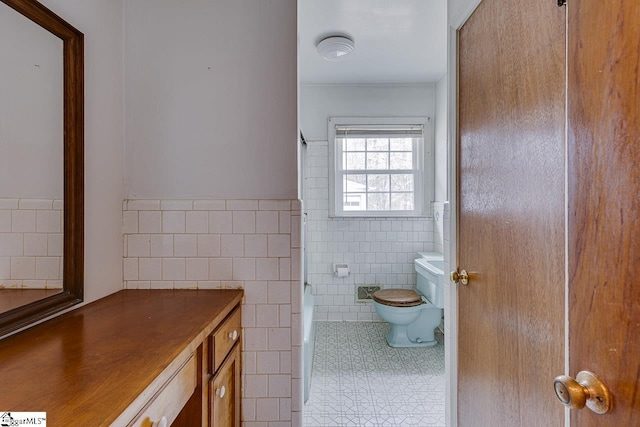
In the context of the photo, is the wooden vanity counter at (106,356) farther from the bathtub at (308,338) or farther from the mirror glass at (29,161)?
the bathtub at (308,338)

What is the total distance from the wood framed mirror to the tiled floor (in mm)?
1459

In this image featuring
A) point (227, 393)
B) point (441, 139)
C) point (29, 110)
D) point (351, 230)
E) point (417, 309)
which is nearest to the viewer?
point (29, 110)

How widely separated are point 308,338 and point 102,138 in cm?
167

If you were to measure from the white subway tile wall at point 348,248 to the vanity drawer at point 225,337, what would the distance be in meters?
1.91

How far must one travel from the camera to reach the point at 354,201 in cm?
331

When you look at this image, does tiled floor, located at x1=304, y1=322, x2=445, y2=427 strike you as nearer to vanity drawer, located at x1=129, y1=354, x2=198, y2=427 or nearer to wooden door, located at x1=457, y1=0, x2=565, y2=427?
wooden door, located at x1=457, y1=0, x2=565, y2=427

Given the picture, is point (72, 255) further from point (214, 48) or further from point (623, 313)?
point (623, 313)

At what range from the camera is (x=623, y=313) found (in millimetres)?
508

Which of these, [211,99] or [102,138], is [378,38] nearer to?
[211,99]

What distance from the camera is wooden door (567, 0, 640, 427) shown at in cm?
49

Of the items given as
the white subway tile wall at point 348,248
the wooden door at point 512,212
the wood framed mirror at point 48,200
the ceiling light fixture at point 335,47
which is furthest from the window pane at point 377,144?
the wood framed mirror at point 48,200

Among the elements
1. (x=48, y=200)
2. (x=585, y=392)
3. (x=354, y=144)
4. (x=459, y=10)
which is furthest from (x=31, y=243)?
(x=354, y=144)

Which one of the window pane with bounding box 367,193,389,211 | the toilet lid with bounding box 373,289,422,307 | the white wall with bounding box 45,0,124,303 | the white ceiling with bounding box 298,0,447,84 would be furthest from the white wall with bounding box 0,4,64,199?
the window pane with bounding box 367,193,389,211

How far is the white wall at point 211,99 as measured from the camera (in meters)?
1.44
